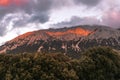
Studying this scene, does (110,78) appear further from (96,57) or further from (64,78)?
(64,78)

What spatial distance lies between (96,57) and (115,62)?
554 centimetres

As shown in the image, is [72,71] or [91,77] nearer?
[72,71]

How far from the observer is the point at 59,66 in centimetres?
7681

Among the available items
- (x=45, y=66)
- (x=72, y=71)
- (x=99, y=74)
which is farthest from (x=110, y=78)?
(x=45, y=66)

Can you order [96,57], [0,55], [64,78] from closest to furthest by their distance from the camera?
[64,78] < [0,55] < [96,57]

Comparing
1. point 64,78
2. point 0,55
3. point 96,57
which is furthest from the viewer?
point 96,57

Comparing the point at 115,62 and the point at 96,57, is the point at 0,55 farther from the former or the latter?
the point at 115,62

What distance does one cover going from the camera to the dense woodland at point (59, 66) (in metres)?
74.2

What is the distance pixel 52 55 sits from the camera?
3145 inches

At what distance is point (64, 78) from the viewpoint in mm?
75125

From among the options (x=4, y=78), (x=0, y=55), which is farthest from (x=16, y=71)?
(x=0, y=55)

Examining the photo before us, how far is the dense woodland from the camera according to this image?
74250 millimetres

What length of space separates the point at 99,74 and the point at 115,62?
7.51 m

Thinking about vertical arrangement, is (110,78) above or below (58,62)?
below
